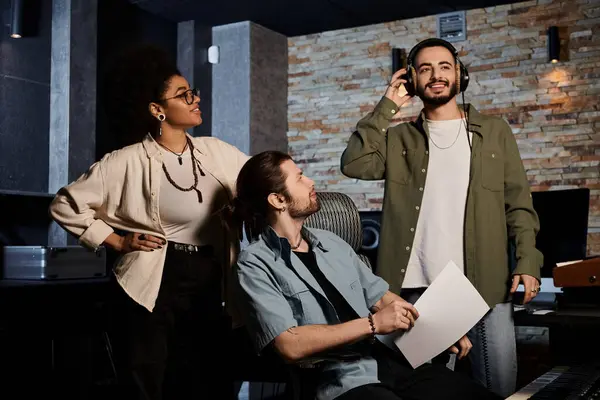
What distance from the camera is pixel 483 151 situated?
7.27ft

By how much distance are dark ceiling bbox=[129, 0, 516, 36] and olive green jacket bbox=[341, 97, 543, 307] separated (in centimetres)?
377

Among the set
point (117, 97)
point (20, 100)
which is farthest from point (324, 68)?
point (117, 97)

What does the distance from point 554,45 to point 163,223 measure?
422 centimetres

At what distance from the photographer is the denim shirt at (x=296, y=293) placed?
171 centimetres

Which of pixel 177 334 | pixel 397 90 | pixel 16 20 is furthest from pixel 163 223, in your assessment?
pixel 16 20

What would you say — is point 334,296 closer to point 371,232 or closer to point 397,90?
point 397,90

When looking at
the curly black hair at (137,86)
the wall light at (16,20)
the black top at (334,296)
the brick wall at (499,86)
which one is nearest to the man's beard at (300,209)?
the black top at (334,296)

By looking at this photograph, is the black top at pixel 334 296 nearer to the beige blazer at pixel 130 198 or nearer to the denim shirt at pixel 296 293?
the denim shirt at pixel 296 293

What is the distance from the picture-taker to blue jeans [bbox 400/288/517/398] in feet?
6.81

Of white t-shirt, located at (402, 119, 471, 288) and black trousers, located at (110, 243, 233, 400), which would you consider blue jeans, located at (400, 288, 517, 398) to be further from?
black trousers, located at (110, 243, 233, 400)

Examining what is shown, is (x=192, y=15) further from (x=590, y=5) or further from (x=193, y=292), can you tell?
→ (x=193, y=292)

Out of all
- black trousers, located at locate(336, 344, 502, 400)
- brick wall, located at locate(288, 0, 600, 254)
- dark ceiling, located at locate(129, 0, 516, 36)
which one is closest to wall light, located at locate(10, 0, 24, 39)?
dark ceiling, located at locate(129, 0, 516, 36)

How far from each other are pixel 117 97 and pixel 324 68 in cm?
427

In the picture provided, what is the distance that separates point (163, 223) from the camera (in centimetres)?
227
